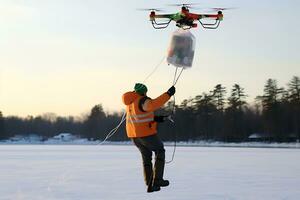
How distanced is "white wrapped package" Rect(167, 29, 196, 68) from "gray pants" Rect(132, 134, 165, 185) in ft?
4.37

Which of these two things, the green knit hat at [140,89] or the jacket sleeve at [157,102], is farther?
the green knit hat at [140,89]

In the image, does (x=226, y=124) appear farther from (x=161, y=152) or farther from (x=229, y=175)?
(x=161, y=152)

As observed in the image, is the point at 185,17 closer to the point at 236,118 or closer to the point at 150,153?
the point at 150,153

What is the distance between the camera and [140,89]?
867 centimetres

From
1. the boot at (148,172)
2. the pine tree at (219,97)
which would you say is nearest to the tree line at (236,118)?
the pine tree at (219,97)

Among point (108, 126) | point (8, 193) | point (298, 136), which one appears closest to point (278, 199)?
point (8, 193)

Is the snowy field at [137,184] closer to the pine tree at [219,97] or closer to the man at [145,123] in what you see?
the man at [145,123]

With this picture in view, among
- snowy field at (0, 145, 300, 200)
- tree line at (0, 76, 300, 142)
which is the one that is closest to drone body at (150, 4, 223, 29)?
snowy field at (0, 145, 300, 200)

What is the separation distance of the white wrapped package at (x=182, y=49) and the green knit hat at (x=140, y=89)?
1.99ft

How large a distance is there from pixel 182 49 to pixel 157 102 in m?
1.10

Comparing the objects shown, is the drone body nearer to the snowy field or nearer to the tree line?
the snowy field

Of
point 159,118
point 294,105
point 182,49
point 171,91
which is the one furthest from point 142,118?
point 294,105

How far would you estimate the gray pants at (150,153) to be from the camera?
887 cm

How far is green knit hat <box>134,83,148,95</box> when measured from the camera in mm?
8664
